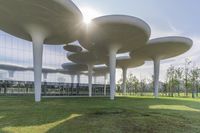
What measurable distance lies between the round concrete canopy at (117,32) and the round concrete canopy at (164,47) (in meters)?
4.17

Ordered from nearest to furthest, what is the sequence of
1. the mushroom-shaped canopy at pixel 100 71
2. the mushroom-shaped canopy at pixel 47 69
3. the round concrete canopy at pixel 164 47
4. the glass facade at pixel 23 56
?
the round concrete canopy at pixel 164 47, the glass facade at pixel 23 56, the mushroom-shaped canopy at pixel 47 69, the mushroom-shaped canopy at pixel 100 71

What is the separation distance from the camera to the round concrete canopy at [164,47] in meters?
32.9

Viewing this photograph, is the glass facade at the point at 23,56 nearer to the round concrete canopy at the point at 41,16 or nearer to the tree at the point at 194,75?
the round concrete canopy at the point at 41,16

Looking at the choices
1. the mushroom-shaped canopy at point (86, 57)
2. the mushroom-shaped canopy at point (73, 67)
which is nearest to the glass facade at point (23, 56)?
the mushroom-shaped canopy at point (73, 67)

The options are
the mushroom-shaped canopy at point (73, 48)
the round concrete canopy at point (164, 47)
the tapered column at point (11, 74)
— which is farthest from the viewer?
the tapered column at point (11, 74)

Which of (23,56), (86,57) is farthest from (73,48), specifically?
(23,56)

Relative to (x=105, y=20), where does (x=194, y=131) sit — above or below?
below

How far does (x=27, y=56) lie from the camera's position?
44.1 m

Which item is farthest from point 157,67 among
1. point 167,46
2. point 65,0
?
point 65,0

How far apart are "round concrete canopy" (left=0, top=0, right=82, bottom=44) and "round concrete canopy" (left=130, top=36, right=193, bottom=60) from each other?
15.2m

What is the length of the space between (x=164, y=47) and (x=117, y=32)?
13.2 metres

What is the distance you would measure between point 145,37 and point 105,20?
7892 millimetres

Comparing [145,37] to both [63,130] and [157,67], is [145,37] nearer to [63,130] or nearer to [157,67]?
[157,67]

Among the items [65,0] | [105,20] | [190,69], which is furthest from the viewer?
[190,69]
